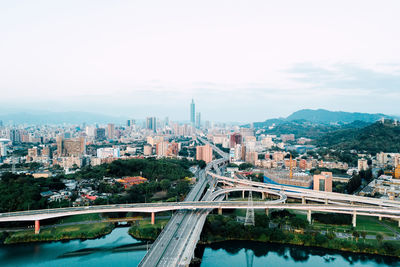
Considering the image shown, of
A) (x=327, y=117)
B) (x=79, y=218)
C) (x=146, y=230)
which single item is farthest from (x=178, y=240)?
(x=327, y=117)

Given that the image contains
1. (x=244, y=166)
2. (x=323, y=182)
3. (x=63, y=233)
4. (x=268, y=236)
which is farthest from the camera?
(x=244, y=166)

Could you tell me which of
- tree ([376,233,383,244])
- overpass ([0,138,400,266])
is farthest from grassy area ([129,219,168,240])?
tree ([376,233,383,244])

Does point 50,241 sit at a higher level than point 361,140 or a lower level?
lower

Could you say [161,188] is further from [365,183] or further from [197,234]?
[365,183]

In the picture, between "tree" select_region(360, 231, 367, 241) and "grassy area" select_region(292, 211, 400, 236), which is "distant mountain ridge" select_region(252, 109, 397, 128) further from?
"tree" select_region(360, 231, 367, 241)

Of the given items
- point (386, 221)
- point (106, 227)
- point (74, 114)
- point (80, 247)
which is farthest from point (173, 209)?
point (74, 114)

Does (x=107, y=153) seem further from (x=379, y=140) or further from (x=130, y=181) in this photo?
(x=379, y=140)
